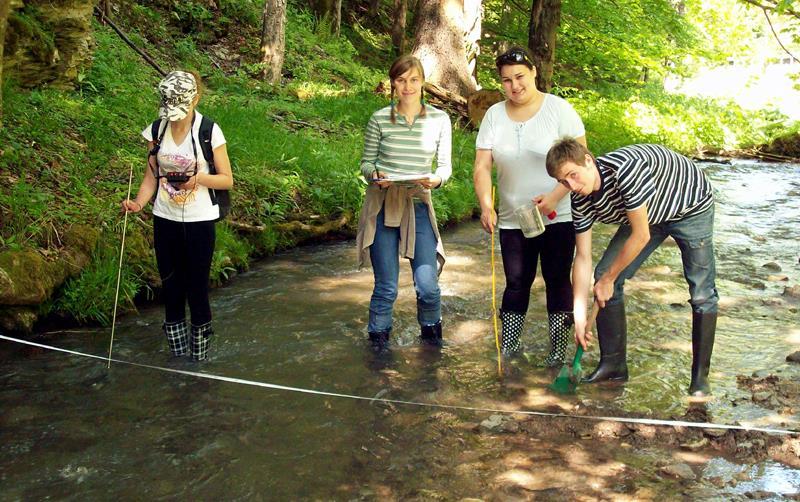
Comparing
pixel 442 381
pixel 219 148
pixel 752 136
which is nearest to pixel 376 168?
pixel 219 148

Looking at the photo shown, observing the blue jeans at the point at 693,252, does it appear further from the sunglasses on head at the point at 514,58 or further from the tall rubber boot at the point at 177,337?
the tall rubber boot at the point at 177,337

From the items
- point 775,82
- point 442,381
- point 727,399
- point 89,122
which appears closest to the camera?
point 727,399

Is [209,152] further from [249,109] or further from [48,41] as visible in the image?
[249,109]

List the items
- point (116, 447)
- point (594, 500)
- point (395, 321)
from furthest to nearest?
point (395, 321), point (116, 447), point (594, 500)

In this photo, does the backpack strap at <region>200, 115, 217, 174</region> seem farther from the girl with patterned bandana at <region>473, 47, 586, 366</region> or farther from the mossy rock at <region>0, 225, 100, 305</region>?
the mossy rock at <region>0, 225, 100, 305</region>

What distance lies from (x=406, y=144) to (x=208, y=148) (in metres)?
1.30

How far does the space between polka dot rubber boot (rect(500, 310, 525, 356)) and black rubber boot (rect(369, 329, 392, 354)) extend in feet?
2.82

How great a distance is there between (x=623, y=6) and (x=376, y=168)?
17371 millimetres

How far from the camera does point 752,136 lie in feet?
70.4

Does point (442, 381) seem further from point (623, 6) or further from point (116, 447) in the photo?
point (623, 6)

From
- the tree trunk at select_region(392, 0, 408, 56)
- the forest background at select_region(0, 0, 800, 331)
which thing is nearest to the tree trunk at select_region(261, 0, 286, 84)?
the forest background at select_region(0, 0, 800, 331)

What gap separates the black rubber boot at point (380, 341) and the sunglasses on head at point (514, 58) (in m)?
2.14

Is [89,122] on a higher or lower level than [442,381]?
higher

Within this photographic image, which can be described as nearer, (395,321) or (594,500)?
(594,500)
